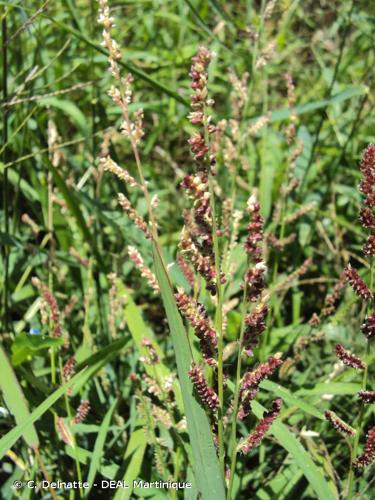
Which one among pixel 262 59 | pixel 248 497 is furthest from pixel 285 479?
pixel 262 59

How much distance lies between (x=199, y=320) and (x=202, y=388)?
10cm

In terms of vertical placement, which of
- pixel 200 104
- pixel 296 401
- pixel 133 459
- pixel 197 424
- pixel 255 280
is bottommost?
pixel 133 459

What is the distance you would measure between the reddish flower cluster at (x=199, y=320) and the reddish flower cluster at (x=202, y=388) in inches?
1.7

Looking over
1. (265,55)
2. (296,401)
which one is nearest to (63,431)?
(296,401)

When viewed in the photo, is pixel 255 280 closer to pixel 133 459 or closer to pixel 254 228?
pixel 254 228

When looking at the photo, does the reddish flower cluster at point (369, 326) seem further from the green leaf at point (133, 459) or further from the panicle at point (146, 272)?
the green leaf at point (133, 459)

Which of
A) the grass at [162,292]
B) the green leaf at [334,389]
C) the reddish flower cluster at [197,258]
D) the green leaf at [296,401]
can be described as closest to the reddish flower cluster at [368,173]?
the grass at [162,292]

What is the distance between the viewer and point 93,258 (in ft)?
6.26

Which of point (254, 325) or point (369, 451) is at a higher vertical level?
point (254, 325)

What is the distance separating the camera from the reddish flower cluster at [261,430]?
103 centimetres

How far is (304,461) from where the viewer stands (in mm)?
1232

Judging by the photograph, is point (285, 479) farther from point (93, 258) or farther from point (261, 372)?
point (93, 258)

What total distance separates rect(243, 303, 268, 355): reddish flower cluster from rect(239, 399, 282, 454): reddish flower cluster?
11cm

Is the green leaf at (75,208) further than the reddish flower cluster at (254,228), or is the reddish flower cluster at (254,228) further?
the green leaf at (75,208)
